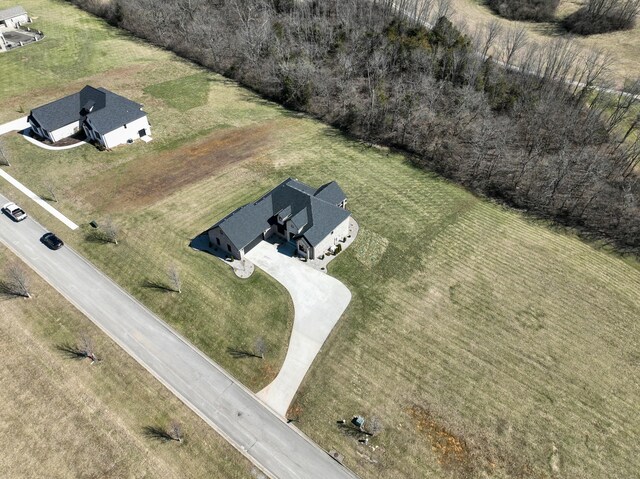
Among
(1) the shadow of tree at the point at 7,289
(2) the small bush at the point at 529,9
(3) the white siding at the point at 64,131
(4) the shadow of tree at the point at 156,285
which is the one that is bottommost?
(1) the shadow of tree at the point at 7,289

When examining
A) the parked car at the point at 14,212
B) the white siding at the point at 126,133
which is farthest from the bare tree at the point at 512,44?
the parked car at the point at 14,212

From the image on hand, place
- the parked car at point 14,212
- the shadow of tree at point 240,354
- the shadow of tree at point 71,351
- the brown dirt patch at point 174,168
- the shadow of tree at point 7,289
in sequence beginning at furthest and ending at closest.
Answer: the brown dirt patch at point 174,168 → the parked car at point 14,212 → the shadow of tree at point 7,289 → the shadow of tree at point 240,354 → the shadow of tree at point 71,351

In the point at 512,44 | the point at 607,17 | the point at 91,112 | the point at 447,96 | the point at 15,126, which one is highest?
the point at 607,17

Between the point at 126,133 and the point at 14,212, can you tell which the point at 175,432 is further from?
the point at 126,133

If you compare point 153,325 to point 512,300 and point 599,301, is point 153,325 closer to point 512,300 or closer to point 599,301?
point 512,300

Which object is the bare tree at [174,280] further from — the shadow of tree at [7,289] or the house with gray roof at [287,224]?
the shadow of tree at [7,289]

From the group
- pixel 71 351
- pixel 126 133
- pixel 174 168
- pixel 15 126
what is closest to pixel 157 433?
pixel 71 351

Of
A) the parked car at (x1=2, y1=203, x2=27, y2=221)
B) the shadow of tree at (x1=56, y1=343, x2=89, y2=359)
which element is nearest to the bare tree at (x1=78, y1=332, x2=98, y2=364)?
the shadow of tree at (x1=56, y1=343, x2=89, y2=359)
